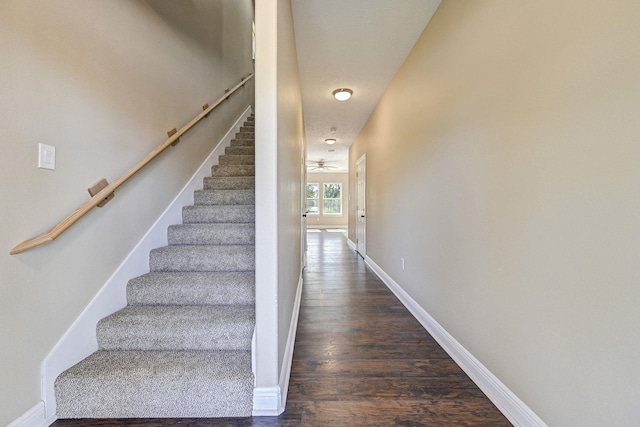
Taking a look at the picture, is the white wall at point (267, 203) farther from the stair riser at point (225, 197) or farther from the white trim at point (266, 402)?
the stair riser at point (225, 197)

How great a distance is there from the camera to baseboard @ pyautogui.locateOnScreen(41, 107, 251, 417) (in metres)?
1.27

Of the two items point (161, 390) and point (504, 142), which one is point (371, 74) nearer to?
point (504, 142)

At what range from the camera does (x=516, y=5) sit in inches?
50.9

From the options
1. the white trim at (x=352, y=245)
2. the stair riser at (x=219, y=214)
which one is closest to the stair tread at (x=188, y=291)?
the stair riser at (x=219, y=214)

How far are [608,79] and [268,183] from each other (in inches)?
55.1

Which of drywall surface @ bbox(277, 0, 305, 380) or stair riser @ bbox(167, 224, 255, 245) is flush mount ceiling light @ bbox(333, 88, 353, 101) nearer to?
drywall surface @ bbox(277, 0, 305, 380)

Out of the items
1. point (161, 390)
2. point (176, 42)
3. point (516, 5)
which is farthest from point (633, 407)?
point (176, 42)

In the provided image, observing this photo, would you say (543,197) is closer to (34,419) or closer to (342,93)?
(34,419)

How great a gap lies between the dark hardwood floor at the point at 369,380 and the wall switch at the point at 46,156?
4.21 ft

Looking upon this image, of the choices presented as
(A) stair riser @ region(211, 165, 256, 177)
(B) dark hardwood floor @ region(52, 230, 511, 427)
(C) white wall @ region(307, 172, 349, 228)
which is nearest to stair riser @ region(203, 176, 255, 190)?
(A) stair riser @ region(211, 165, 256, 177)

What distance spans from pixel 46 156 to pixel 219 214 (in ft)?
4.21

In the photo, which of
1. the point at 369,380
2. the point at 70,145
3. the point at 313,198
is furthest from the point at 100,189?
the point at 313,198

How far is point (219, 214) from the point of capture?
2.46 m

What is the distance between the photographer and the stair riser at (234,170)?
9.99 ft
